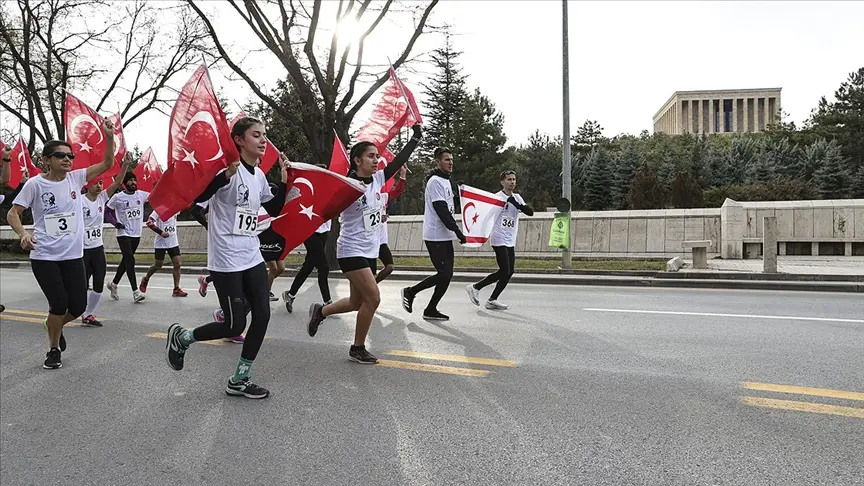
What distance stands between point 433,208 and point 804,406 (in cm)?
442

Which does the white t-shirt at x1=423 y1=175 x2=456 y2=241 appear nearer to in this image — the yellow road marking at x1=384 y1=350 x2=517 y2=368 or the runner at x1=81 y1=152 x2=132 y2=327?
the yellow road marking at x1=384 y1=350 x2=517 y2=368

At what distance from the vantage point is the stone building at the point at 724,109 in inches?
3996

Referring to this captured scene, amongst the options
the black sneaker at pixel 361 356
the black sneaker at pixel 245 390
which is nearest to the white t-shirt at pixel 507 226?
the black sneaker at pixel 361 356

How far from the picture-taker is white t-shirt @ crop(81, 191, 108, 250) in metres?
7.71

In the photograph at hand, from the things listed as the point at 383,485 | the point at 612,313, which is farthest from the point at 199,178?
the point at 612,313

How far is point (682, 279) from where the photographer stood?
11664 mm

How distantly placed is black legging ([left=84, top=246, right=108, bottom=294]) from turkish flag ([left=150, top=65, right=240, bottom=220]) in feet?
11.9

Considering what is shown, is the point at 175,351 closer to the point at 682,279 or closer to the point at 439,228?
the point at 439,228

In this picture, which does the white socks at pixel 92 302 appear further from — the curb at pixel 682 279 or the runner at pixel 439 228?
the curb at pixel 682 279

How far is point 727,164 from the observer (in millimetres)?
48469

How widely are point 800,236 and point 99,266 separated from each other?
638 inches

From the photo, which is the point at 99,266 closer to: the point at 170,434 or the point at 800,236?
the point at 170,434

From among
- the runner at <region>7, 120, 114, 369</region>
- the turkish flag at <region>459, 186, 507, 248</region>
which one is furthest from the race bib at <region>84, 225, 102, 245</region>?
the turkish flag at <region>459, 186, 507, 248</region>

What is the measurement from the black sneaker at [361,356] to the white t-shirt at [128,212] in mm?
5979
